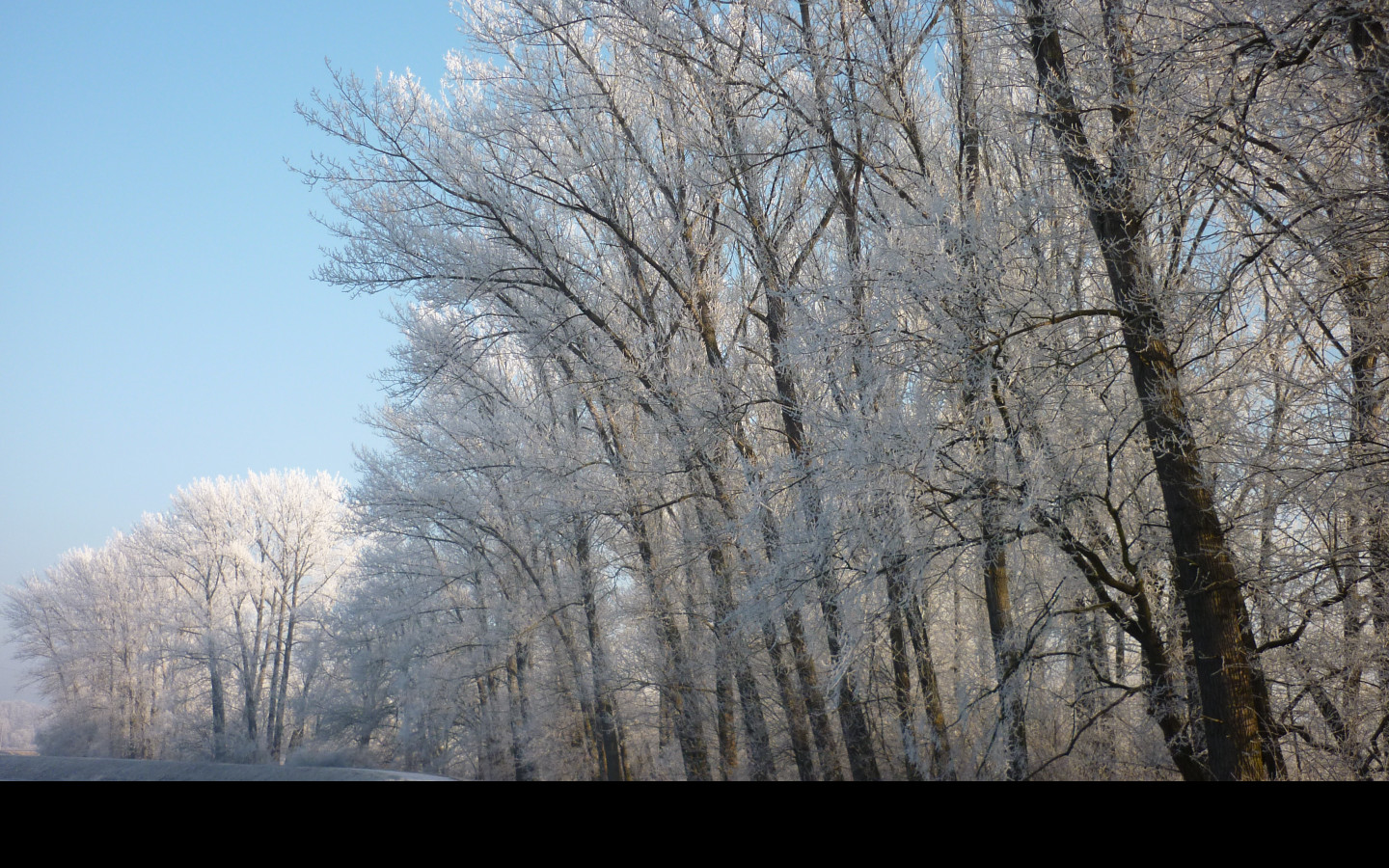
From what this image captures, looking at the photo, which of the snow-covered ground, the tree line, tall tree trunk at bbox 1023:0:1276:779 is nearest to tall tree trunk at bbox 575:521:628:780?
the tree line

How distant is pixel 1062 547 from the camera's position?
21.7 feet

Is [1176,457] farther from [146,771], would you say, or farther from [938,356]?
[146,771]

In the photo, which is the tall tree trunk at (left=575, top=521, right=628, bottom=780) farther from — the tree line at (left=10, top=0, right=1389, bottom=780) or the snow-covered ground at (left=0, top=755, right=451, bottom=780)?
the snow-covered ground at (left=0, top=755, right=451, bottom=780)

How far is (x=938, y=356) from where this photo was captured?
→ 6.50 meters

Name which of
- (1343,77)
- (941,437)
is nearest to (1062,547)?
(941,437)

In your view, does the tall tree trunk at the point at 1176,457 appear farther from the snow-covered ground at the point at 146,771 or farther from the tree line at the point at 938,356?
the snow-covered ground at the point at 146,771

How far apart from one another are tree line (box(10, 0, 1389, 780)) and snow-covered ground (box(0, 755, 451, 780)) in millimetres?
4635

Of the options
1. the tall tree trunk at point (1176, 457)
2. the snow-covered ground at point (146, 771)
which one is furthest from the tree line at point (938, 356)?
the snow-covered ground at point (146, 771)

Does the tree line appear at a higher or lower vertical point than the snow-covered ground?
higher

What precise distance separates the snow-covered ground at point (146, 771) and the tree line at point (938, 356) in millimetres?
4635

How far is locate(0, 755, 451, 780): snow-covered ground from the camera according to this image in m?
1.47

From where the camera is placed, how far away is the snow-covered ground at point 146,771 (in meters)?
1.47
